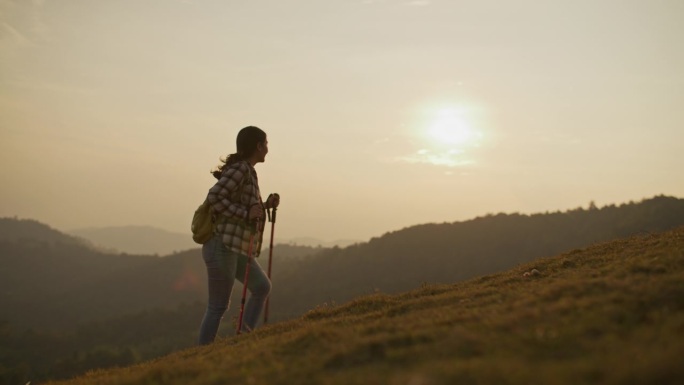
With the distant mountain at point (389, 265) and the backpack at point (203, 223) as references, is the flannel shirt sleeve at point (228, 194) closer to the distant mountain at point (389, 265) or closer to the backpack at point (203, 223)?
the backpack at point (203, 223)

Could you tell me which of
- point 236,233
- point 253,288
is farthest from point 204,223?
point 253,288

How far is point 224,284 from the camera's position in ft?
28.7

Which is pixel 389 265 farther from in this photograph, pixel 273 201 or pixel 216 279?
pixel 216 279

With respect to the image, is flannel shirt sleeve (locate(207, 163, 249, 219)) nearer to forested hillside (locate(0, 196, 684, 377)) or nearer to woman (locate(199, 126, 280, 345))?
woman (locate(199, 126, 280, 345))

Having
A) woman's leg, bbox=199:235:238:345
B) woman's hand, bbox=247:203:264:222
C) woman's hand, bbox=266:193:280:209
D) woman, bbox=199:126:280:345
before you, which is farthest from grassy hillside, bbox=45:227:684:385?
woman's hand, bbox=266:193:280:209

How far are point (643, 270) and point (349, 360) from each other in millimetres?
4579

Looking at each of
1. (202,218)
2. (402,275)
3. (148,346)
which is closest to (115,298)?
(148,346)

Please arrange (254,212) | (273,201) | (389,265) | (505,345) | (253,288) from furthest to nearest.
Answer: (389,265) → (273,201) → (253,288) → (254,212) → (505,345)

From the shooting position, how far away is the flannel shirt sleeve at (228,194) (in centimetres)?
866

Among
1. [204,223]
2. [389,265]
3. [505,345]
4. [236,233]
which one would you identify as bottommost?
→ [389,265]

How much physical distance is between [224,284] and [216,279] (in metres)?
0.16

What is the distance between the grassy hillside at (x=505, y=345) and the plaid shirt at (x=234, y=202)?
5.66 feet

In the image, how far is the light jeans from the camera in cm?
873

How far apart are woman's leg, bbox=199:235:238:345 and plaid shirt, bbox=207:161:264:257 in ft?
0.53
